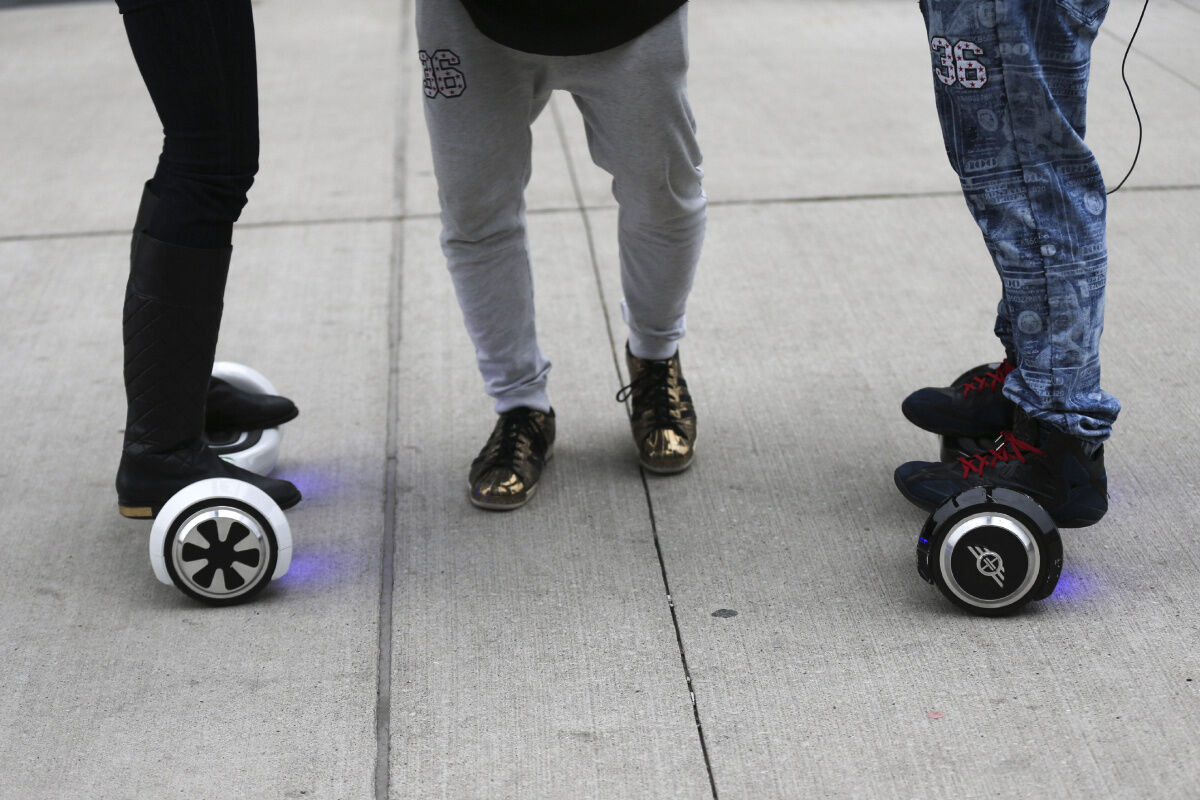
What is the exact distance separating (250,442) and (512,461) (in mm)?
577

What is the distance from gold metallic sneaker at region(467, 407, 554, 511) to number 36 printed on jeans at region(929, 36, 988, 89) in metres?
1.11

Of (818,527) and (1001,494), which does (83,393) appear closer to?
(818,527)

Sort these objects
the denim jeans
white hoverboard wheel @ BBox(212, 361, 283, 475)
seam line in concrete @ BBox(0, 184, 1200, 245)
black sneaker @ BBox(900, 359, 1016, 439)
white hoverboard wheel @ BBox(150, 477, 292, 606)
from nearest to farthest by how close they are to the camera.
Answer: the denim jeans
white hoverboard wheel @ BBox(150, 477, 292, 606)
black sneaker @ BBox(900, 359, 1016, 439)
white hoverboard wheel @ BBox(212, 361, 283, 475)
seam line in concrete @ BBox(0, 184, 1200, 245)

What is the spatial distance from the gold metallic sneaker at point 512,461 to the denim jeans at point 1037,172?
39.3 inches

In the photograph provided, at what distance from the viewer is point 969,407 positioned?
8.54 feet

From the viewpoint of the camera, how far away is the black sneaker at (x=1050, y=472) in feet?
7.48

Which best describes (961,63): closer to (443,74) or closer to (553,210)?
(443,74)

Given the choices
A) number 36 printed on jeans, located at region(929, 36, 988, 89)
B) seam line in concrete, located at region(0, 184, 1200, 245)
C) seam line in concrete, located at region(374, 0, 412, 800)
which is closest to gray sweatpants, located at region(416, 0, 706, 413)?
seam line in concrete, located at region(374, 0, 412, 800)

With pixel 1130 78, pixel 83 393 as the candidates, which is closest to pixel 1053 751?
pixel 83 393

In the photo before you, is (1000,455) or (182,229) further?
(1000,455)

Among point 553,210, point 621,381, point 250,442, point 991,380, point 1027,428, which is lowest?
point 553,210

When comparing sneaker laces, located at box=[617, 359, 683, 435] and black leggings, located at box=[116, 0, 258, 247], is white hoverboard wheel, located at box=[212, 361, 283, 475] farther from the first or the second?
sneaker laces, located at box=[617, 359, 683, 435]

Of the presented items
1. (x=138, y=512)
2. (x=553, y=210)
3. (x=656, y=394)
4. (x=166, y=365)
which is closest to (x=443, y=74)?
(x=166, y=365)

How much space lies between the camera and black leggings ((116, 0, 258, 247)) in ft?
6.93
